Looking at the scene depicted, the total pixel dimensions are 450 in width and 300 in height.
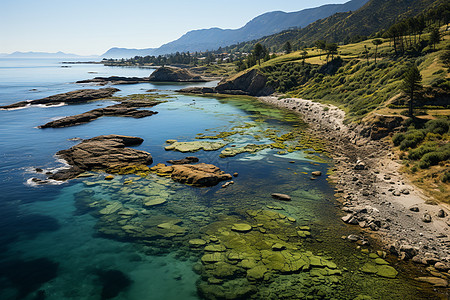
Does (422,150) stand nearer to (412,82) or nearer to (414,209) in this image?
(414,209)

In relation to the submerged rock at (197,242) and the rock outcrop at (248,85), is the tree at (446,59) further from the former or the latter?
the rock outcrop at (248,85)

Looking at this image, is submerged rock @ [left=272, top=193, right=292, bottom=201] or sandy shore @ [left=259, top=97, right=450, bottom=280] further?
submerged rock @ [left=272, top=193, right=292, bottom=201]

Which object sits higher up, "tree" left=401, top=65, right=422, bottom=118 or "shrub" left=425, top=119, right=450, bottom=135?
"tree" left=401, top=65, right=422, bottom=118

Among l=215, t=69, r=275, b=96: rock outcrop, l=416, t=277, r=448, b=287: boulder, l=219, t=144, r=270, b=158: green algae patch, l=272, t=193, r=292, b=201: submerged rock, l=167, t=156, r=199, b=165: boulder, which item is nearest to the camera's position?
l=416, t=277, r=448, b=287: boulder

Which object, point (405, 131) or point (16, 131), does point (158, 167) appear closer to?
point (405, 131)

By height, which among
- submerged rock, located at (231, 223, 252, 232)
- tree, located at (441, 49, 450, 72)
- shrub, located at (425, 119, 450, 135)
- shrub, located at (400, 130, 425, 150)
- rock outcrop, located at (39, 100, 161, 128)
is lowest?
submerged rock, located at (231, 223, 252, 232)

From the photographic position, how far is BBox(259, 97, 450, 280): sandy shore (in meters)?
19.9

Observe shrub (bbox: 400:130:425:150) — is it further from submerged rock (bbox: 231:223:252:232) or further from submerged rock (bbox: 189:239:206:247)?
submerged rock (bbox: 189:239:206:247)

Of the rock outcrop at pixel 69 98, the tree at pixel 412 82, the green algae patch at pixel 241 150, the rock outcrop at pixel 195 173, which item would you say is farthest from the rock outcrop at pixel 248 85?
the rock outcrop at pixel 195 173

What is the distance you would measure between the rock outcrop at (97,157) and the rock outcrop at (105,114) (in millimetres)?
29004

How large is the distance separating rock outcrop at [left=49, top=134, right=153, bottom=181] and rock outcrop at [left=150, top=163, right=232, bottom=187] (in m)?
5.76

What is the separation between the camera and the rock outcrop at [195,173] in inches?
1318

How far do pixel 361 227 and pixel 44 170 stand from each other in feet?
152

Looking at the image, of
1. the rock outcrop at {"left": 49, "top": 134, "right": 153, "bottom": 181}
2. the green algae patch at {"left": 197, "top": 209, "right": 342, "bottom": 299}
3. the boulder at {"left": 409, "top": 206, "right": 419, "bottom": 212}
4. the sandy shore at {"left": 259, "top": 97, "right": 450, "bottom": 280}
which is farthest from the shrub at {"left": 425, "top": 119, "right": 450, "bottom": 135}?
the rock outcrop at {"left": 49, "top": 134, "right": 153, "bottom": 181}
